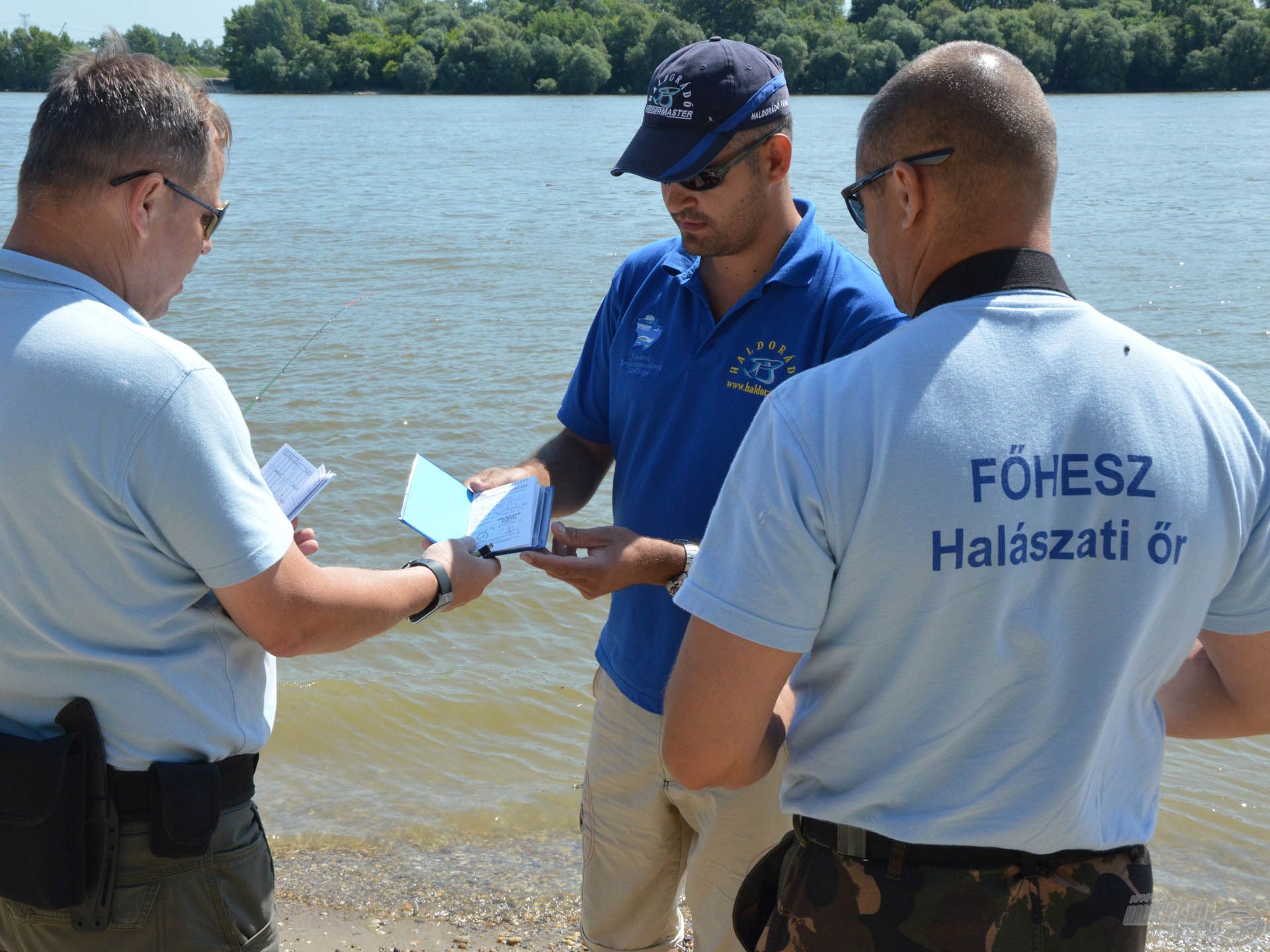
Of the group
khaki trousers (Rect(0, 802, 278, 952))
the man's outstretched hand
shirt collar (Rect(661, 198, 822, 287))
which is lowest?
khaki trousers (Rect(0, 802, 278, 952))

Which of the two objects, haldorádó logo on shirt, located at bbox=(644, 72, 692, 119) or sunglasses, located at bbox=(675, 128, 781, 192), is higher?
haldorádó logo on shirt, located at bbox=(644, 72, 692, 119)

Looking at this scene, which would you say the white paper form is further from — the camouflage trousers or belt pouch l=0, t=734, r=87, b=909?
the camouflage trousers

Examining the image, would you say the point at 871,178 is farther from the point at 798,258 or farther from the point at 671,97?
the point at 671,97

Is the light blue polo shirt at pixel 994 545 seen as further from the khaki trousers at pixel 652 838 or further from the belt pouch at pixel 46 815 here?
the belt pouch at pixel 46 815

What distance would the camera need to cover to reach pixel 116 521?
1.91 metres

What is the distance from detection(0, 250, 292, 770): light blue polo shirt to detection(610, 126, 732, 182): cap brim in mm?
1201

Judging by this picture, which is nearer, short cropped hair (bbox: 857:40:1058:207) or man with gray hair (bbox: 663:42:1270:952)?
man with gray hair (bbox: 663:42:1270:952)

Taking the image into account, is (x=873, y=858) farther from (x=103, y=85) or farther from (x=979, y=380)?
(x=103, y=85)

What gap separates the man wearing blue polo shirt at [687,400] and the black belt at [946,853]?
885 millimetres

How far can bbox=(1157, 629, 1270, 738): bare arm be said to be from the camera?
1.89m

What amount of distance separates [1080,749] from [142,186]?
182 cm

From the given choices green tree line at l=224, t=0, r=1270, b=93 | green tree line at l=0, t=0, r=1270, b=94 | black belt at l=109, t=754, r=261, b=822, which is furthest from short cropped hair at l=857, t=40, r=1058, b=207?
green tree line at l=0, t=0, r=1270, b=94

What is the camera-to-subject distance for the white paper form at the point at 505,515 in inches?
105

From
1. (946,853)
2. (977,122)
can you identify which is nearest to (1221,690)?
(946,853)
